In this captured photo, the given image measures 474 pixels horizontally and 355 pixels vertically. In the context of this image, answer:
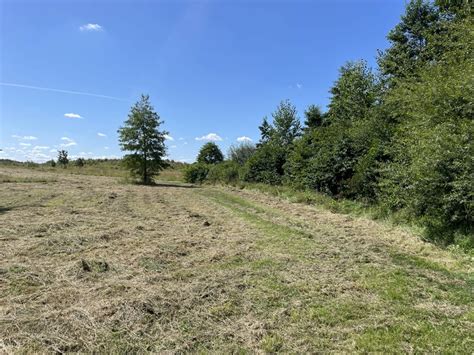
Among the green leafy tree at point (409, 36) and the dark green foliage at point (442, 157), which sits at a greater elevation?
the green leafy tree at point (409, 36)

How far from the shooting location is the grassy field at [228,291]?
11.2ft

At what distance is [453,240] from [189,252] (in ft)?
18.5

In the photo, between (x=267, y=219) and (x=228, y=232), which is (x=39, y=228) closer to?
(x=228, y=232)

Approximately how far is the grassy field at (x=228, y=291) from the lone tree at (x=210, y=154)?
49.2 m

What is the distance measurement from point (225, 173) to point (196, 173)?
8.03m

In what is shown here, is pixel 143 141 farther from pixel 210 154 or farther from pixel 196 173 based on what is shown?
pixel 210 154

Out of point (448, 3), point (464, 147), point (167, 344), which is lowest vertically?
point (167, 344)

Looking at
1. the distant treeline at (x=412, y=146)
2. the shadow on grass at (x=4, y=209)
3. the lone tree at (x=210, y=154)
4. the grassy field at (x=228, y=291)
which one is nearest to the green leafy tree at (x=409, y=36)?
the distant treeline at (x=412, y=146)

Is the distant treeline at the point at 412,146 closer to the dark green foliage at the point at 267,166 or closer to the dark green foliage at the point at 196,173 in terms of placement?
the dark green foliage at the point at 267,166

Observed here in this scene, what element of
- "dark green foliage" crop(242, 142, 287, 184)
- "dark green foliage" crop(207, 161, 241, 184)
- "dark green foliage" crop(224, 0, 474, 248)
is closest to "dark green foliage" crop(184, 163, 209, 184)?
"dark green foliage" crop(207, 161, 241, 184)

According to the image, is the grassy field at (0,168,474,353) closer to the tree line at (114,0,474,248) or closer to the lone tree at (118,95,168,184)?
the tree line at (114,0,474,248)

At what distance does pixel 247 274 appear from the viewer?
5.42 m

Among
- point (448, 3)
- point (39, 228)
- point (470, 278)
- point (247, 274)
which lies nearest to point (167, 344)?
point (247, 274)

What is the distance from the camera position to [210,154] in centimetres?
5816
